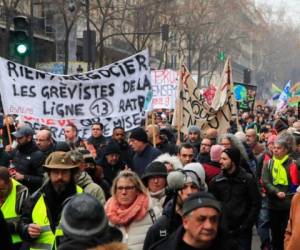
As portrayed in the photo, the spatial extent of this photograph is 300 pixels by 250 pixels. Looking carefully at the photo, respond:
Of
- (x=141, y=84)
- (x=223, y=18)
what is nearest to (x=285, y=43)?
(x=223, y=18)

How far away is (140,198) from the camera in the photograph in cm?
527

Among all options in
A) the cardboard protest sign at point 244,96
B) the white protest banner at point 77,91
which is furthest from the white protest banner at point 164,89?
the white protest banner at point 77,91

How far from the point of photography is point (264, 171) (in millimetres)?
8445

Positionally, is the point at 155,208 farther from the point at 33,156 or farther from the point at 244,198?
the point at 33,156

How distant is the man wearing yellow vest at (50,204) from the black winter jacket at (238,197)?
1.93 metres

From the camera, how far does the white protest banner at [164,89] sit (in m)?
19.0

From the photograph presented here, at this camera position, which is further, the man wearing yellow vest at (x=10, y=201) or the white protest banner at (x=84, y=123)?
the white protest banner at (x=84, y=123)

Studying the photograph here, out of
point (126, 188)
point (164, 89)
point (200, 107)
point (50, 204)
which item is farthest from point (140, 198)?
point (164, 89)

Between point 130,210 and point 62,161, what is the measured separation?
70cm

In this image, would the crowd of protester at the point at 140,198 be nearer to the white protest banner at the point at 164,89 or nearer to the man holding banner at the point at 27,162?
the man holding banner at the point at 27,162

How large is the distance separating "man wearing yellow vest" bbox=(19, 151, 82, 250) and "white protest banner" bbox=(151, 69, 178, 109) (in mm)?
13013

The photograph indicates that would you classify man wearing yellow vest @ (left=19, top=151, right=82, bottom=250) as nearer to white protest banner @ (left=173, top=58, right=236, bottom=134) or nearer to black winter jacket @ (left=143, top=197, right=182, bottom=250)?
black winter jacket @ (left=143, top=197, right=182, bottom=250)

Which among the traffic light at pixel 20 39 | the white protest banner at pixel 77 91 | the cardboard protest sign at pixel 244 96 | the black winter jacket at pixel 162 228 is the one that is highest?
the traffic light at pixel 20 39

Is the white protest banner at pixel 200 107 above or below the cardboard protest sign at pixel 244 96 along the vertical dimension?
above
